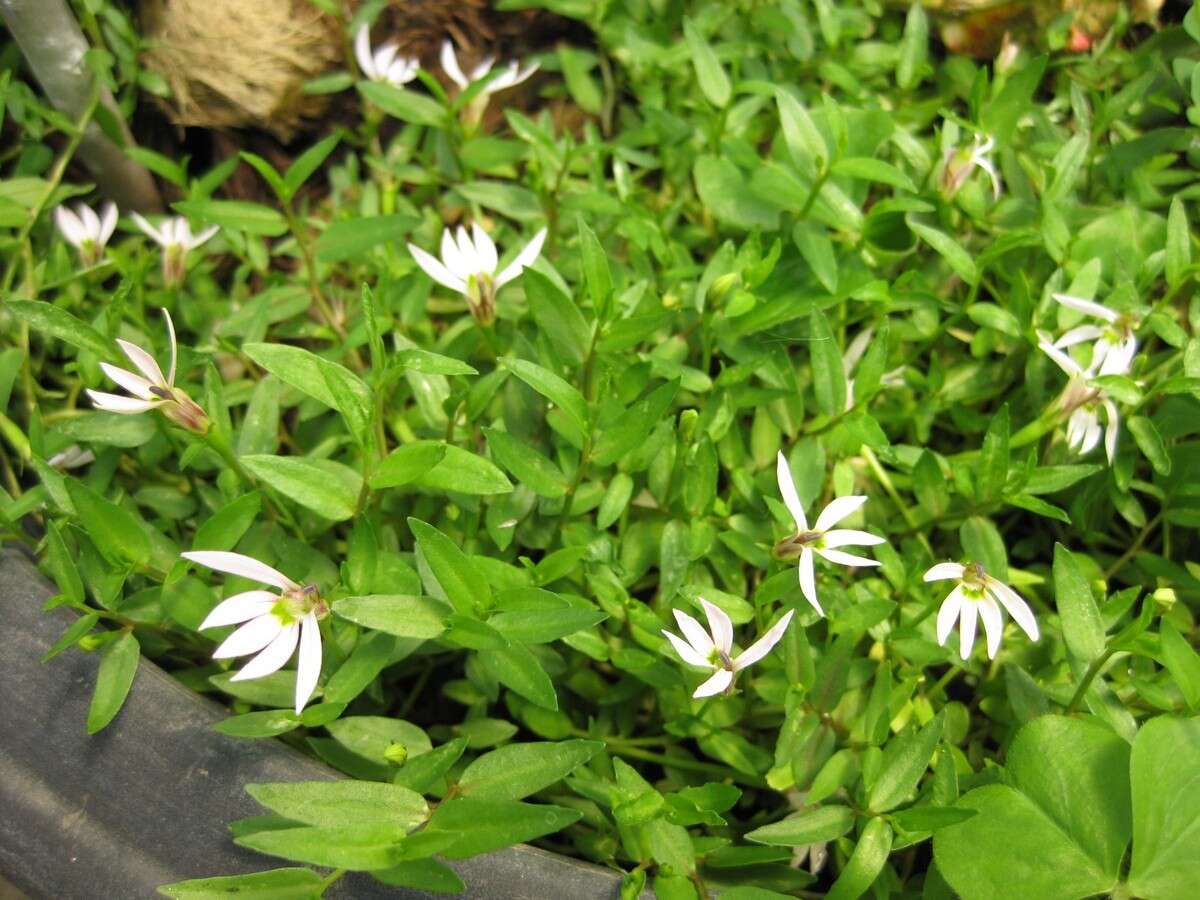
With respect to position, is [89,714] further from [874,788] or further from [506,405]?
[874,788]

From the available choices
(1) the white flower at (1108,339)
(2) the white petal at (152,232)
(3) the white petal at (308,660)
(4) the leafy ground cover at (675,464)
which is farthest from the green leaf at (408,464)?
(1) the white flower at (1108,339)

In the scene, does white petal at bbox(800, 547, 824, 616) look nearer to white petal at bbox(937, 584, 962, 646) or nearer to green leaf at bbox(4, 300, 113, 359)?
white petal at bbox(937, 584, 962, 646)

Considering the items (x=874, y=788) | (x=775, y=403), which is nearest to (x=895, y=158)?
(x=775, y=403)

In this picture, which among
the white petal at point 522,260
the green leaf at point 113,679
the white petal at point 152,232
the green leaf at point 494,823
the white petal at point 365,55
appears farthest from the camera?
the white petal at point 365,55

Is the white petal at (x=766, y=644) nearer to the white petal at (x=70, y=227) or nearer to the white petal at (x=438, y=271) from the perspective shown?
the white petal at (x=438, y=271)

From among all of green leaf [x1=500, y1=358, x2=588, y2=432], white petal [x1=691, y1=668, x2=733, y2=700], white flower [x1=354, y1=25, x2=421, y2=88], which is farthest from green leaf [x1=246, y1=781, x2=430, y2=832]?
white flower [x1=354, y1=25, x2=421, y2=88]
